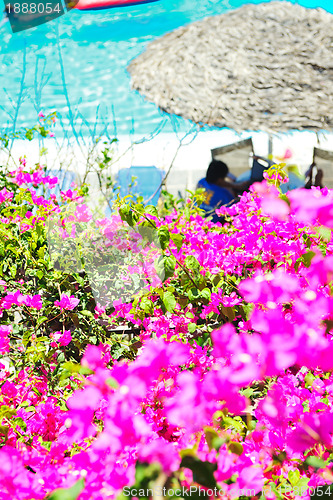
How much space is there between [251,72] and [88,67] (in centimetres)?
316

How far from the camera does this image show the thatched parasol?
215 inches

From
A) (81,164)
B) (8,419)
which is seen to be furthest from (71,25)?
(8,419)

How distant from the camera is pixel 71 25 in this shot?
7578 millimetres

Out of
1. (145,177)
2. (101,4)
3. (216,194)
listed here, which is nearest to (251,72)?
(216,194)

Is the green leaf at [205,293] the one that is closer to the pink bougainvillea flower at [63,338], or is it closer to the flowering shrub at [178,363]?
the flowering shrub at [178,363]

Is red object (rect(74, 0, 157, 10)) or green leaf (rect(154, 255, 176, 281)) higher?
red object (rect(74, 0, 157, 10))

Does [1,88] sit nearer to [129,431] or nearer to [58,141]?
[58,141]

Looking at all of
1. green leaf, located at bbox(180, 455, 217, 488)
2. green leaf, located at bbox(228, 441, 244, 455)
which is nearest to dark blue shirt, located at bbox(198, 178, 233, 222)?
green leaf, located at bbox(228, 441, 244, 455)

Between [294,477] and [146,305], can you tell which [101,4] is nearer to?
[146,305]

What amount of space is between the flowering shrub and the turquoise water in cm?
452

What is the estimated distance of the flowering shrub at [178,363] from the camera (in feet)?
1.76

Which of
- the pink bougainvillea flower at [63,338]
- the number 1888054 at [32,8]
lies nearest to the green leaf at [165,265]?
the pink bougainvillea flower at [63,338]

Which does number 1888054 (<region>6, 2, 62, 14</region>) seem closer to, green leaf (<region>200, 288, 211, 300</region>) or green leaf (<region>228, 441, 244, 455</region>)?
green leaf (<region>200, 288, 211, 300</region>)

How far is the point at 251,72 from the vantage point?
5672 mm
